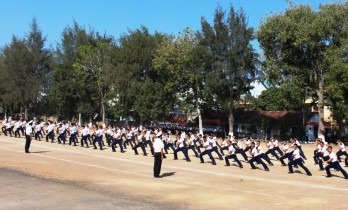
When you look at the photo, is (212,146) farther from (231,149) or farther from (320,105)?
(320,105)

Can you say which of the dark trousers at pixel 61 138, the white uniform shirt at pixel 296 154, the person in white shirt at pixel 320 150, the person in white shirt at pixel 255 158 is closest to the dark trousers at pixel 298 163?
the white uniform shirt at pixel 296 154

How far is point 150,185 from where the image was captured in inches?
663

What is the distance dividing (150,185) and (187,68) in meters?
37.4

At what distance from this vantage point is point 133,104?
58156 millimetres

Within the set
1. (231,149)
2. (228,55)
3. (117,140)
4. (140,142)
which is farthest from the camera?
(228,55)

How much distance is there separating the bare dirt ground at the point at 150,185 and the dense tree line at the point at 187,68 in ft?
68.8

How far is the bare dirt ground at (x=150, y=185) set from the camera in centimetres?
1334

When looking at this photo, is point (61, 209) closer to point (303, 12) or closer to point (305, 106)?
point (303, 12)

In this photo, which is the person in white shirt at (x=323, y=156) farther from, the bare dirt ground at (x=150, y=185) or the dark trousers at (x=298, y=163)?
the dark trousers at (x=298, y=163)

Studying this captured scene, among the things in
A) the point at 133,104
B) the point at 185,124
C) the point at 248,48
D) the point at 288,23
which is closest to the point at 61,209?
the point at 288,23

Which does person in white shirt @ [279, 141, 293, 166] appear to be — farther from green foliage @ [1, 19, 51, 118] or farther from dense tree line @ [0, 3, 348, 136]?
green foliage @ [1, 19, 51, 118]

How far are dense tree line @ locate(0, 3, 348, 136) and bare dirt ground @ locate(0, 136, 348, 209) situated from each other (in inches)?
826

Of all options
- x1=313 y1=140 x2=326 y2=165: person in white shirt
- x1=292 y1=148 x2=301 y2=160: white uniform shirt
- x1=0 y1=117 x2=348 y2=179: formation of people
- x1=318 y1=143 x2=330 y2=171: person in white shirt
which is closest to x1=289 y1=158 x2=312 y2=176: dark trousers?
x1=0 y1=117 x2=348 y2=179: formation of people

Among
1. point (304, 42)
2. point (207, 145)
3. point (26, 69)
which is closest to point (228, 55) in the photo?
point (304, 42)
